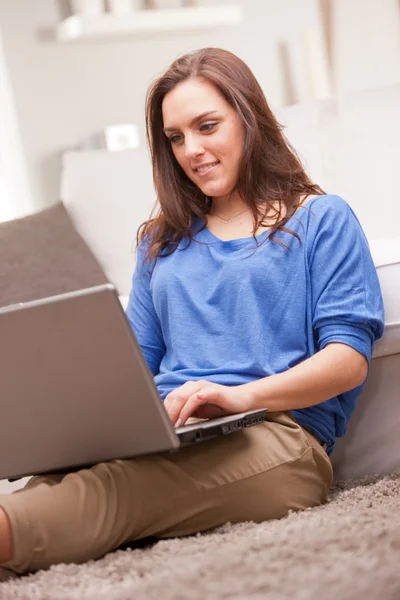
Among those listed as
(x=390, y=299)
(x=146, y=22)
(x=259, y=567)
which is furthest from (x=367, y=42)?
(x=259, y=567)

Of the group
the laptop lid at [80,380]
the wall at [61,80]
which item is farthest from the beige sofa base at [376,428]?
the wall at [61,80]

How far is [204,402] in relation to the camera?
1.23 metres

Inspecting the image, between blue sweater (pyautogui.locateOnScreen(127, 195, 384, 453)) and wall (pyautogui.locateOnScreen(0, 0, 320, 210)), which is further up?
A: wall (pyautogui.locateOnScreen(0, 0, 320, 210))

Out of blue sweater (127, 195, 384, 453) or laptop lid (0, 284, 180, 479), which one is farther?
blue sweater (127, 195, 384, 453)

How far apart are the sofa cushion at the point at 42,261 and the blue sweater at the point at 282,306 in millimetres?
691

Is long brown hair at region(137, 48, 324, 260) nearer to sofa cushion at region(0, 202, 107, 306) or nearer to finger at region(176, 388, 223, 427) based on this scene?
finger at region(176, 388, 223, 427)

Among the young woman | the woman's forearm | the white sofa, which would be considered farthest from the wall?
the woman's forearm

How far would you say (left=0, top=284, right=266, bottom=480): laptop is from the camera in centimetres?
100

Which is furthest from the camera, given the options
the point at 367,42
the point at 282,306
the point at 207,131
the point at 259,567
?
the point at 367,42

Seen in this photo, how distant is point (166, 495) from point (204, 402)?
5.4 inches

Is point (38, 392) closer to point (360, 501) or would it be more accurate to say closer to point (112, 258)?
point (360, 501)

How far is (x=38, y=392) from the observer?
1.06m

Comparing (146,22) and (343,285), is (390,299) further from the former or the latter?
(146,22)

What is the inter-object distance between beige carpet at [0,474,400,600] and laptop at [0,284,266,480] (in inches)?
5.3
